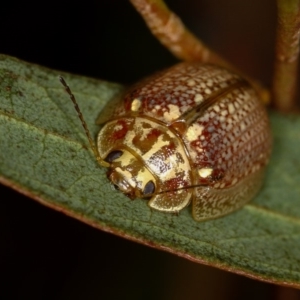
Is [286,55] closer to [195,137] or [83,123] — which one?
[195,137]

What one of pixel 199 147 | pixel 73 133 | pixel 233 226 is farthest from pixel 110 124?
pixel 233 226

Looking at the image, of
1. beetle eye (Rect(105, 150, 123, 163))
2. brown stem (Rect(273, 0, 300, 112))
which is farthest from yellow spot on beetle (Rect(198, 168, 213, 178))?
brown stem (Rect(273, 0, 300, 112))

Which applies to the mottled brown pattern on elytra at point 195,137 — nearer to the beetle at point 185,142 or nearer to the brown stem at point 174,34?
the beetle at point 185,142

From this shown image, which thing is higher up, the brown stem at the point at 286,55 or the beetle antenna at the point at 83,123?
the brown stem at the point at 286,55

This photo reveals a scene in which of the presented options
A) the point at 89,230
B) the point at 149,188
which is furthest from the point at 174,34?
the point at 89,230

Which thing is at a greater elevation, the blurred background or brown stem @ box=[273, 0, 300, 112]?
brown stem @ box=[273, 0, 300, 112]

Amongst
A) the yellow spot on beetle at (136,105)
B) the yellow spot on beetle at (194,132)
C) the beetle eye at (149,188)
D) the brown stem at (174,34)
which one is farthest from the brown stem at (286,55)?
the beetle eye at (149,188)

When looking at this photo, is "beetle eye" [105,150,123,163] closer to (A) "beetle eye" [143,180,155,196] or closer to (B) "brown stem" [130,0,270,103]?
(A) "beetle eye" [143,180,155,196]
